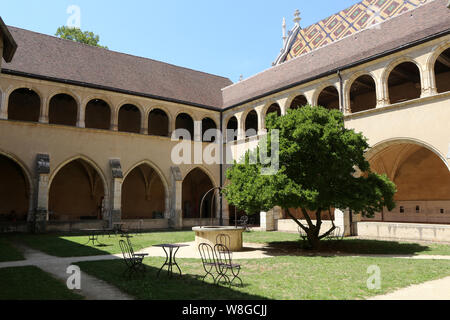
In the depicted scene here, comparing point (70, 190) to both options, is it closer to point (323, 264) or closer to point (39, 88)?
point (39, 88)

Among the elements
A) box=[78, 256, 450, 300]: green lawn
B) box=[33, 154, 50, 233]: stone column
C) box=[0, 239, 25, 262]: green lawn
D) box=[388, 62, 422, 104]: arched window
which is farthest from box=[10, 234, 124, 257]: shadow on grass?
box=[388, 62, 422, 104]: arched window

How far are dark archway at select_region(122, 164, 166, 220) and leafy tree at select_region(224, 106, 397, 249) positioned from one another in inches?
596

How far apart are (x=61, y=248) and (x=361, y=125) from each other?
43.9 feet

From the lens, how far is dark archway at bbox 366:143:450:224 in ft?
63.2

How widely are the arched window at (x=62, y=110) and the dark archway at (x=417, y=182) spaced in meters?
18.4

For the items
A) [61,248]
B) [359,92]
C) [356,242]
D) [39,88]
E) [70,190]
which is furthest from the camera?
[70,190]

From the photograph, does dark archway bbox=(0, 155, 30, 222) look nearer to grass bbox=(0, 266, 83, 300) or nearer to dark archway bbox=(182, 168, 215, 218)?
dark archway bbox=(182, 168, 215, 218)

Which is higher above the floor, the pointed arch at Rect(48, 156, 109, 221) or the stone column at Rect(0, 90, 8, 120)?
the stone column at Rect(0, 90, 8, 120)

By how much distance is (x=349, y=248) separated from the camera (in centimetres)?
1184

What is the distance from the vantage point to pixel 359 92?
68.5 feet

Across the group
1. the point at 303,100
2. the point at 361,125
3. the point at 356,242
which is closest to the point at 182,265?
the point at 356,242

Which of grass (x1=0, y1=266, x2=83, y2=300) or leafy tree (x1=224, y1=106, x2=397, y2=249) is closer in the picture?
grass (x1=0, y1=266, x2=83, y2=300)

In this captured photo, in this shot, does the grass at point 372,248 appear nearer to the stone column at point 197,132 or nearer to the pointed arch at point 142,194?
the stone column at point 197,132

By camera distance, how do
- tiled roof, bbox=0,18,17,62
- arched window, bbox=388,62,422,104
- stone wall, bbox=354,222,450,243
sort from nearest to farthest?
tiled roof, bbox=0,18,17,62, stone wall, bbox=354,222,450,243, arched window, bbox=388,62,422,104
